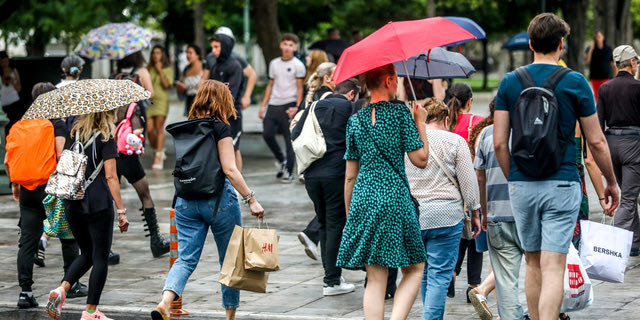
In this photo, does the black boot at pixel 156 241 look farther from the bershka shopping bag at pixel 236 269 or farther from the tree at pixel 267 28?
the tree at pixel 267 28

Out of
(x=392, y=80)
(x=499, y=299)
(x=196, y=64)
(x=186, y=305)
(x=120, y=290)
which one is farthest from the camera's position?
(x=196, y=64)

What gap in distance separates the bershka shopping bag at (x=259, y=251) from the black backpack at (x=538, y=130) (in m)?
1.89

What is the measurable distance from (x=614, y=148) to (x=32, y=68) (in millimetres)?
9274

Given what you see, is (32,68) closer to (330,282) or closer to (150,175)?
(150,175)

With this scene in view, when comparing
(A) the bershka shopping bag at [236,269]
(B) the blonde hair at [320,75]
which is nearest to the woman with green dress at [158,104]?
(B) the blonde hair at [320,75]

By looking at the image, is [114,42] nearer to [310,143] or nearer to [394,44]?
[310,143]

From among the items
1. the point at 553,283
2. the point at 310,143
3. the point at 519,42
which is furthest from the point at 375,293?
the point at 519,42

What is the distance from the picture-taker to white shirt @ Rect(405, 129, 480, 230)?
21.8ft

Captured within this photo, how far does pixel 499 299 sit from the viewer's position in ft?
22.0

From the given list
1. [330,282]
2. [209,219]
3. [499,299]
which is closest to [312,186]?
[330,282]

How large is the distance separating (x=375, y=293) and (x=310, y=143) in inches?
80.9

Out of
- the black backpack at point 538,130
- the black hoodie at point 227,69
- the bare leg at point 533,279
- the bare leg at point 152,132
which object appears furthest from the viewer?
the bare leg at point 152,132

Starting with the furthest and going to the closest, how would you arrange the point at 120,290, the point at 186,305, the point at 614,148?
the point at 614,148, the point at 120,290, the point at 186,305

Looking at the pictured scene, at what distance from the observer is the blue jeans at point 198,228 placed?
718 centimetres
